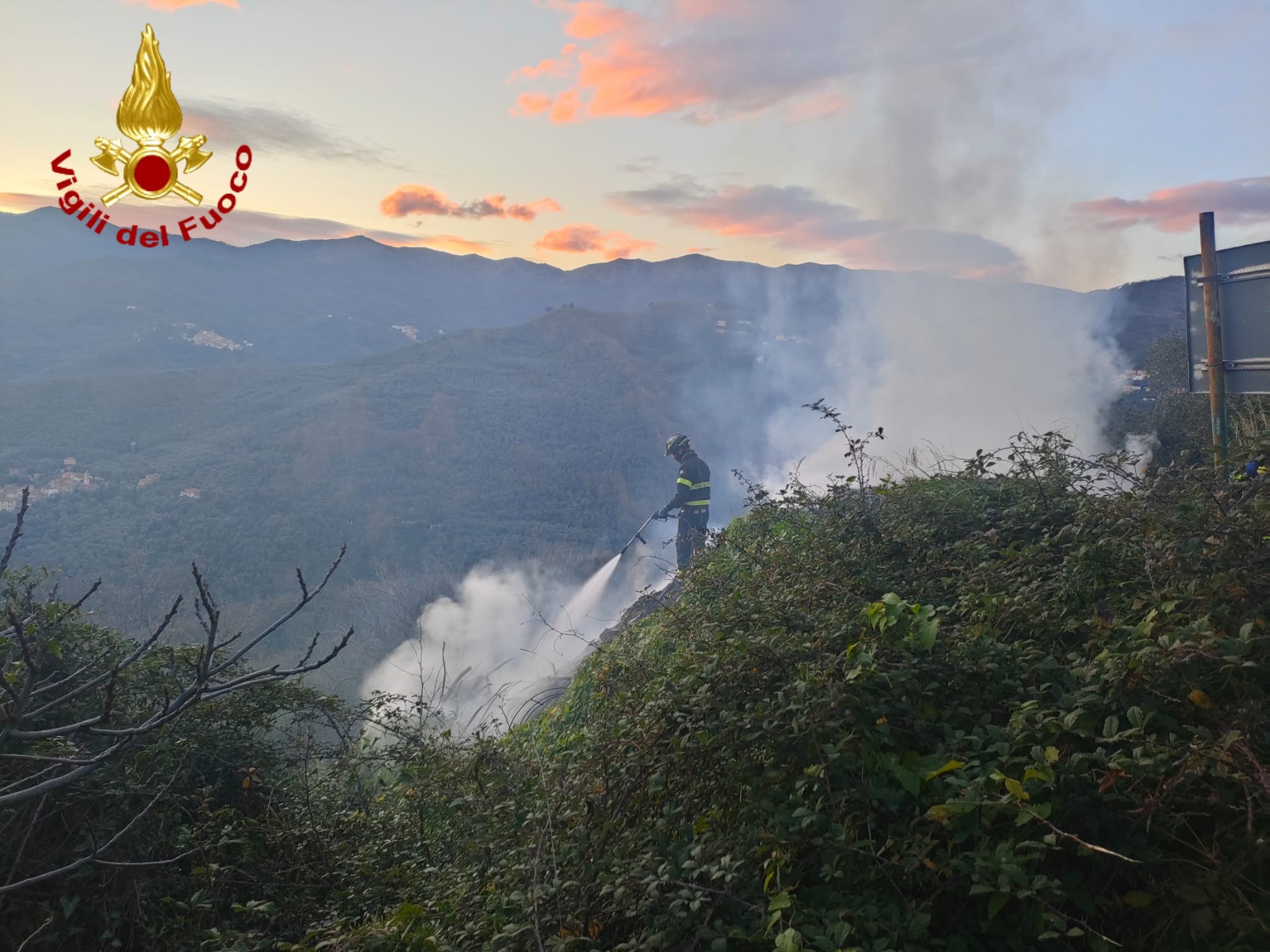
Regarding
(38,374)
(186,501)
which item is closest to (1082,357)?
(186,501)

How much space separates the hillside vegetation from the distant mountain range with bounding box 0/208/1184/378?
20.1m

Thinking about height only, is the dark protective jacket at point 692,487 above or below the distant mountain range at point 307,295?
below

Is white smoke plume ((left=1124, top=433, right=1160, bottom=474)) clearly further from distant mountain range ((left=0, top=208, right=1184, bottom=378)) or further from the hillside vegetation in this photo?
distant mountain range ((left=0, top=208, right=1184, bottom=378))

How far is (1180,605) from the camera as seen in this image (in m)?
2.89

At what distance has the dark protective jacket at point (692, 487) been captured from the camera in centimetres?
1070

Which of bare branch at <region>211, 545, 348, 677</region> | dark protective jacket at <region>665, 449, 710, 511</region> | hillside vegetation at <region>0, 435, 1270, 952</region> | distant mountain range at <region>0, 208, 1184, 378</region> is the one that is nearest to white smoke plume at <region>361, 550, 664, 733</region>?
dark protective jacket at <region>665, 449, 710, 511</region>

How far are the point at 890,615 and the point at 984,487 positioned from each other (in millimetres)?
2870

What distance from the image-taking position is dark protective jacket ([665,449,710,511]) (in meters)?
10.7

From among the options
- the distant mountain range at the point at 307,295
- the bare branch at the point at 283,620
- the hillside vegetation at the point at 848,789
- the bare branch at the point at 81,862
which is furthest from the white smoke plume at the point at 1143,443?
the bare branch at the point at 81,862

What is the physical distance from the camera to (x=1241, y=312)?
462 centimetres

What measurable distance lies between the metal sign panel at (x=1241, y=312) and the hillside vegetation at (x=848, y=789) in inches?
38.8

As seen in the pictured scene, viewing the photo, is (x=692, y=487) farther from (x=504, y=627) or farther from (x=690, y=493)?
(x=504, y=627)

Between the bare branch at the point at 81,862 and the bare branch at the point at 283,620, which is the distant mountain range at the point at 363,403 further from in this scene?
the bare branch at the point at 283,620

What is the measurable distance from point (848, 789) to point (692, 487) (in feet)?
27.0
